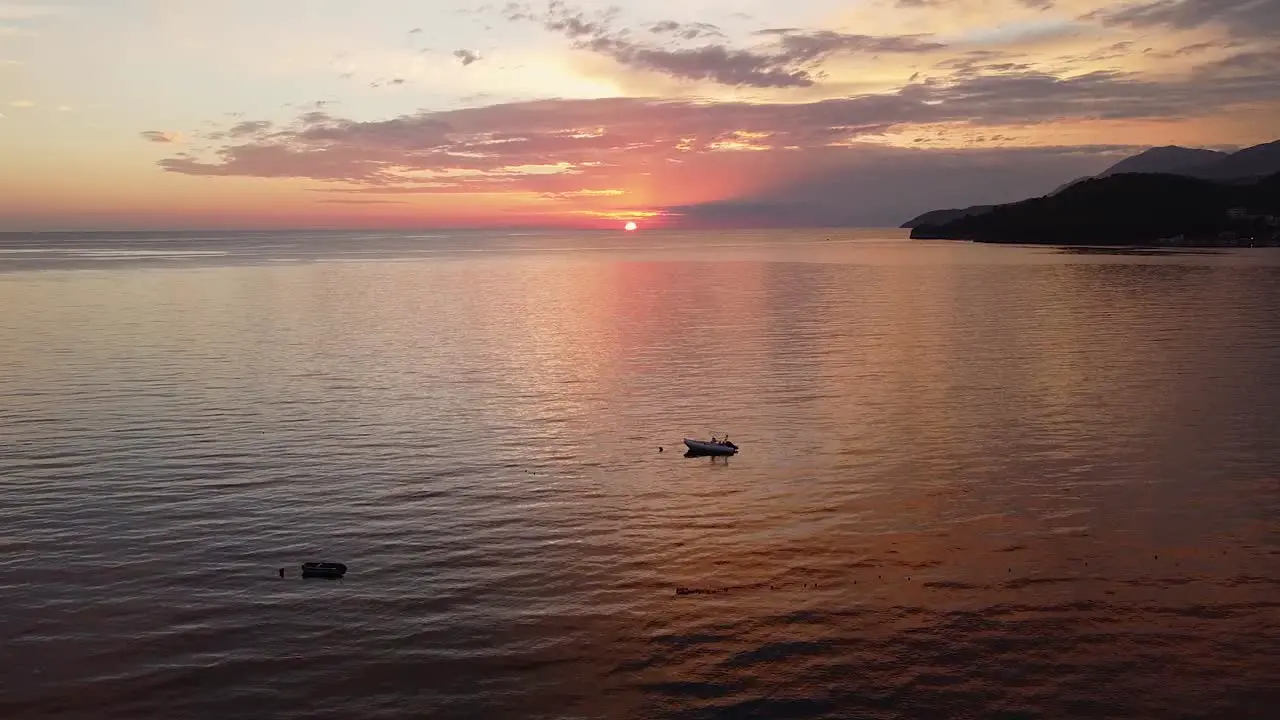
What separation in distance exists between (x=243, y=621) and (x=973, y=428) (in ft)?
145

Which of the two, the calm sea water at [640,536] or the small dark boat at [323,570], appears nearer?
the calm sea water at [640,536]

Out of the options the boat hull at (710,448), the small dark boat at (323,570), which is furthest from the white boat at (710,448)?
the small dark boat at (323,570)

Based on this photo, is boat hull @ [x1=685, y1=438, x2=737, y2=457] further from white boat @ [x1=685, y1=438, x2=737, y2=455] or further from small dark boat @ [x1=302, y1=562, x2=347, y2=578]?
small dark boat @ [x1=302, y1=562, x2=347, y2=578]

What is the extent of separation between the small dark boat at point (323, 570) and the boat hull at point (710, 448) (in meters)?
22.1

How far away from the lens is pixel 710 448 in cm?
5016

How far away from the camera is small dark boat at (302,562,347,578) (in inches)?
1321

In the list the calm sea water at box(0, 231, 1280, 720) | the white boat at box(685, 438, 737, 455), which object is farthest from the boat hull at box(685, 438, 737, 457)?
the calm sea water at box(0, 231, 1280, 720)

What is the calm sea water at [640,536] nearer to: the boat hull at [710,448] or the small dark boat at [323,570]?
the small dark boat at [323,570]

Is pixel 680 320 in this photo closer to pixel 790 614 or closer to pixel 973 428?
pixel 973 428

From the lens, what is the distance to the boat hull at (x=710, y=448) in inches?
1976

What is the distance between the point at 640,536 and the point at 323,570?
12938 millimetres

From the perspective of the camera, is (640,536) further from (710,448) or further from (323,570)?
(323,570)

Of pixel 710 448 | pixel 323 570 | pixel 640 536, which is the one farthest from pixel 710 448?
pixel 323 570

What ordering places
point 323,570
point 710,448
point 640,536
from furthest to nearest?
point 710,448 < point 640,536 < point 323,570
